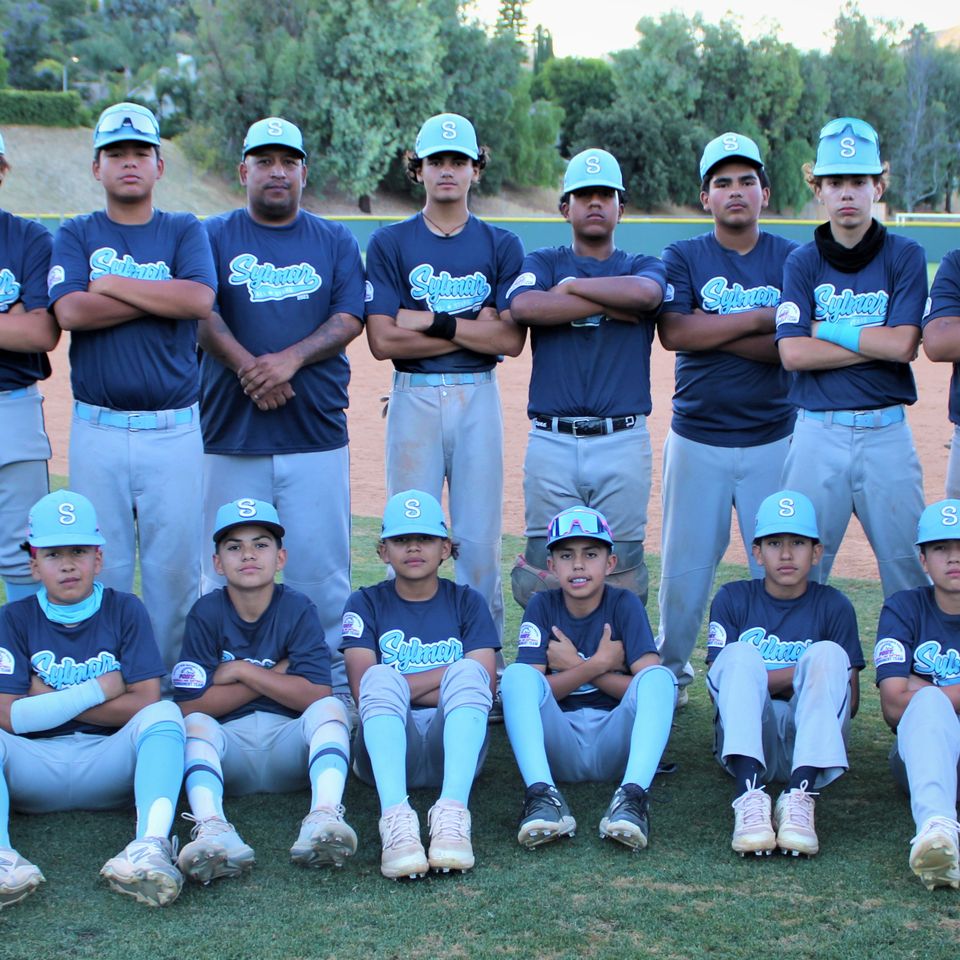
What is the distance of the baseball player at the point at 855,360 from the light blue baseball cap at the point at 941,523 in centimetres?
39

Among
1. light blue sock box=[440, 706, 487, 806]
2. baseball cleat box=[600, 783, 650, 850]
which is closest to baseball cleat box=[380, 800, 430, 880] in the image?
light blue sock box=[440, 706, 487, 806]

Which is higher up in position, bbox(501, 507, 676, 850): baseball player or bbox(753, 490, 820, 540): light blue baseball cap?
bbox(753, 490, 820, 540): light blue baseball cap

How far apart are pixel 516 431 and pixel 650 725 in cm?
846

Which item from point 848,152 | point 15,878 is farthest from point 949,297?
point 15,878

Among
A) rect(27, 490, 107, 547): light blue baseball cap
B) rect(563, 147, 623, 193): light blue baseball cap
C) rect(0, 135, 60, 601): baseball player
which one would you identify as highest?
rect(563, 147, 623, 193): light blue baseball cap

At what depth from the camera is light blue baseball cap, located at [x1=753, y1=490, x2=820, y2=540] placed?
4105 millimetres

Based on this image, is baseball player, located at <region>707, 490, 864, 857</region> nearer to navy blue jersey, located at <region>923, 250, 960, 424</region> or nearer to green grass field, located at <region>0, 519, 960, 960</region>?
green grass field, located at <region>0, 519, 960, 960</region>

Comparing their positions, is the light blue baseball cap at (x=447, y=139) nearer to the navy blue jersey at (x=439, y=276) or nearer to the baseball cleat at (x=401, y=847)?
the navy blue jersey at (x=439, y=276)

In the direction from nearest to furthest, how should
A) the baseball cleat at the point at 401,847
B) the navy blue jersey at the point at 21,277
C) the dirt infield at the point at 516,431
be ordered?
the baseball cleat at the point at 401,847, the navy blue jersey at the point at 21,277, the dirt infield at the point at 516,431

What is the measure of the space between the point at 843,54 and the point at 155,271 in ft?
212

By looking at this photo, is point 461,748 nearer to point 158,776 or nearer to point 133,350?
point 158,776

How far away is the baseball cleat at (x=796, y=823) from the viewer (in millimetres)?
3520

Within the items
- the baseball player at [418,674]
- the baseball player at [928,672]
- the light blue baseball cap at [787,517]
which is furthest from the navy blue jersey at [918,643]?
the baseball player at [418,674]

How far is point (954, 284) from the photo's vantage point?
4.42 metres
